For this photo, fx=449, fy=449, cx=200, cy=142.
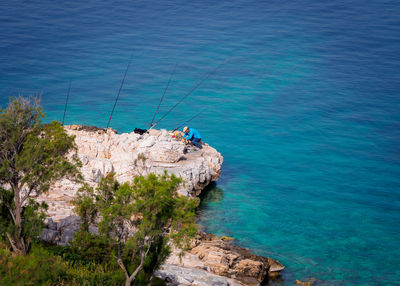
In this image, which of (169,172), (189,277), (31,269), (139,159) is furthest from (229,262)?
(31,269)

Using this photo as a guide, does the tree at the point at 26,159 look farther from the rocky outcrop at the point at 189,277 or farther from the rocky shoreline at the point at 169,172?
the rocky outcrop at the point at 189,277

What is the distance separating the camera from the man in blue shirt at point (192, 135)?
20.5 meters

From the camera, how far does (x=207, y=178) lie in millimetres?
19281

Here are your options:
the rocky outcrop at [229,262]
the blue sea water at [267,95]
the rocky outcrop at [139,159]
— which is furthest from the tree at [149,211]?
the rocky outcrop at [139,159]

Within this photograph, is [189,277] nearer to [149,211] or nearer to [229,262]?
[229,262]

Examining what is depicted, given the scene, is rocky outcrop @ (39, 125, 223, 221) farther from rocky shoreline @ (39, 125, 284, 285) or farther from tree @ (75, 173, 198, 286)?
tree @ (75, 173, 198, 286)

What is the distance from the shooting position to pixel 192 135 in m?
20.9

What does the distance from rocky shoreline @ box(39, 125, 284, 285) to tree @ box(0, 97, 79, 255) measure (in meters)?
0.93

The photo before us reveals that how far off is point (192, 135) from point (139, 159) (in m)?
4.05

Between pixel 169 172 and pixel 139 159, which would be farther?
pixel 169 172

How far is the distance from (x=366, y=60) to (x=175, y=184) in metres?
31.1

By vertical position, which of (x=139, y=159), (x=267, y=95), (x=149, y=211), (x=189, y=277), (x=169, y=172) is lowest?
(x=189, y=277)

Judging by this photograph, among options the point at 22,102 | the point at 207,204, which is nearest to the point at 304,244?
the point at 207,204

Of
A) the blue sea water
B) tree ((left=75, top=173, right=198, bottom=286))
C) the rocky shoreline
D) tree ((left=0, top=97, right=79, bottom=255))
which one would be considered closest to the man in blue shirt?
the rocky shoreline
